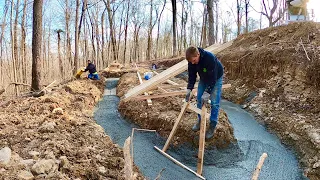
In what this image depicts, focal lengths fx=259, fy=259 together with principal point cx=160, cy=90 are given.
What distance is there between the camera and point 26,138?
160 inches

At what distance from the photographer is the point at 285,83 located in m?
7.91

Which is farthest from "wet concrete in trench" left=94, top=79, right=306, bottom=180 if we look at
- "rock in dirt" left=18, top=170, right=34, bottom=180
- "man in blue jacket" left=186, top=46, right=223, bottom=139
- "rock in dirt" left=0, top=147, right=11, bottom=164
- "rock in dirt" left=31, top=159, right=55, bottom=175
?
"rock in dirt" left=0, top=147, right=11, bottom=164

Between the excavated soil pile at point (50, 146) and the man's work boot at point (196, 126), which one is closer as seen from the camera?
the excavated soil pile at point (50, 146)

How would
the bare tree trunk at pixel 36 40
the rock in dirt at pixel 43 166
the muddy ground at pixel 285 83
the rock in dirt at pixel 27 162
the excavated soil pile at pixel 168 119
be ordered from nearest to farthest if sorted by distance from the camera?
the rock in dirt at pixel 43 166 < the rock in dirt at pixel 27 162 < the excavated soil pile at pixel 168 119 < the muddy ground at pixel 285 83 < the bare tree trunk at pixel 36 40

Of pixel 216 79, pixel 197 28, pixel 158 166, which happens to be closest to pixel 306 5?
pixel 216 79

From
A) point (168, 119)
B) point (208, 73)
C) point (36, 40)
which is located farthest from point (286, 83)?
point (36, 40)

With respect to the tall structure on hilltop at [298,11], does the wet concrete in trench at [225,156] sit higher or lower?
lower

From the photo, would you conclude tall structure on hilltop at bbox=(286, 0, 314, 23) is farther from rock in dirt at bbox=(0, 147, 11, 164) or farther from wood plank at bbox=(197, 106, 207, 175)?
rock in dirt at bbox=(0, 147, 11, 164)

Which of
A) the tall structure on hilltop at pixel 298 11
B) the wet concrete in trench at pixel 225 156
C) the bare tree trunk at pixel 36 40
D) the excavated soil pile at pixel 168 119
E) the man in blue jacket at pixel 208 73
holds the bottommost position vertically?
the wet concrete in trench at pixel 225 156

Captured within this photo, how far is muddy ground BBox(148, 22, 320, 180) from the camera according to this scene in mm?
5938

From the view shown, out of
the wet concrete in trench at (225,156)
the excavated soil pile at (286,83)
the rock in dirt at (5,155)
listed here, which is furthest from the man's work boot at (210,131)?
the rock in dirt at (5,155)

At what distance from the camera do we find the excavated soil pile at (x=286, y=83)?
596 cm

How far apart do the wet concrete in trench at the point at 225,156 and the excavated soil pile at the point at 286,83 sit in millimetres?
406

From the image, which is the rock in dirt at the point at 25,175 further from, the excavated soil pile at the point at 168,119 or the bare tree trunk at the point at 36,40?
the bare tree trunk at the point at 36,40
